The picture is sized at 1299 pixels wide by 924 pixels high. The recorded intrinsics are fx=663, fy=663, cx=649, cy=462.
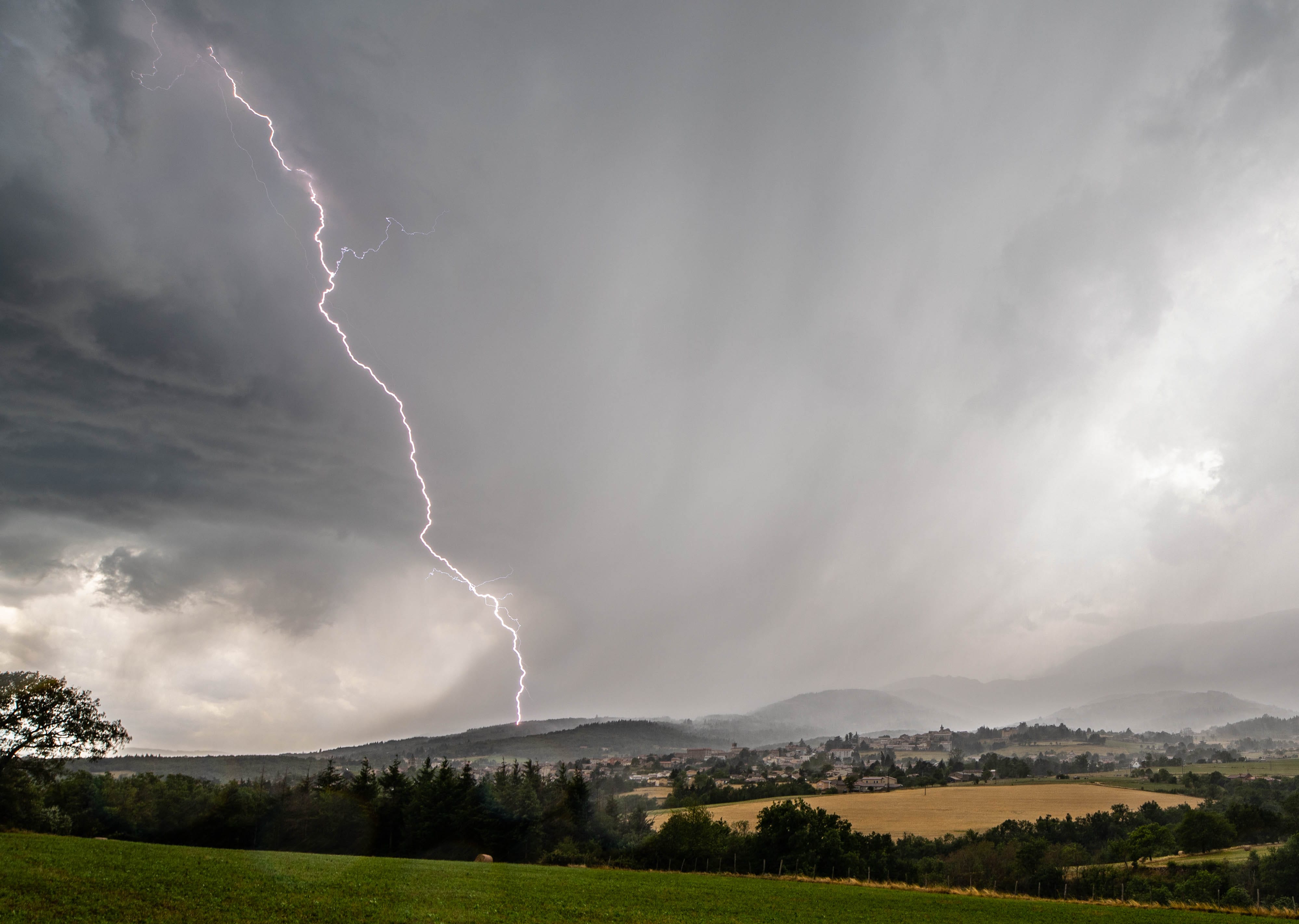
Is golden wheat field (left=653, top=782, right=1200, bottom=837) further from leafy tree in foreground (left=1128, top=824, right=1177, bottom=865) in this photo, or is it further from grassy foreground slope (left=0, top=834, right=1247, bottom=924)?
grassy foreground slope (left=0, top=834, right=1247, bottom=924)

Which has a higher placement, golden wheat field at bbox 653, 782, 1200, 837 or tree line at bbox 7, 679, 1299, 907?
tree line at bbox 7, 679, 1299, 907

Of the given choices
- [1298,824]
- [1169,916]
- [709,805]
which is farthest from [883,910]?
[709,805]

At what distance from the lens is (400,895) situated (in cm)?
2580

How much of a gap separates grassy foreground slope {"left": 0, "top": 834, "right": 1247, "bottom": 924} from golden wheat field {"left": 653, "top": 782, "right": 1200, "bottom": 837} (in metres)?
45.9

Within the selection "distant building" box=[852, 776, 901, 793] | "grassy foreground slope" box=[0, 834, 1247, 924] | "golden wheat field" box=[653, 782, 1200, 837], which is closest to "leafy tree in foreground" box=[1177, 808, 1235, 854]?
"golden wheat field" box=[653, 782, 1200, 837]

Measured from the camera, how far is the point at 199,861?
30.4 metres

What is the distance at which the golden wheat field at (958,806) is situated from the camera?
8981 centimetres

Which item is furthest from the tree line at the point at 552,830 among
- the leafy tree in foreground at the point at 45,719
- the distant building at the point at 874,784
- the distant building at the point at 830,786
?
the distant building at the point at 874,784

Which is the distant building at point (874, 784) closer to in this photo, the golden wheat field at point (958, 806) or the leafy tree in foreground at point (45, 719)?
the golden wheat field at point (958, 806)

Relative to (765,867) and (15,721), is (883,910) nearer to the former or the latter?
(765,867)

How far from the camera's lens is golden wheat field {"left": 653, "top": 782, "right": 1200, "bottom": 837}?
295 feet

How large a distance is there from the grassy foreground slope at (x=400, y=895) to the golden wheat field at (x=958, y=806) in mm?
45945

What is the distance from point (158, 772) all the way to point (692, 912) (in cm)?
9729

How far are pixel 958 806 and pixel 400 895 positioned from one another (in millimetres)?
105690
